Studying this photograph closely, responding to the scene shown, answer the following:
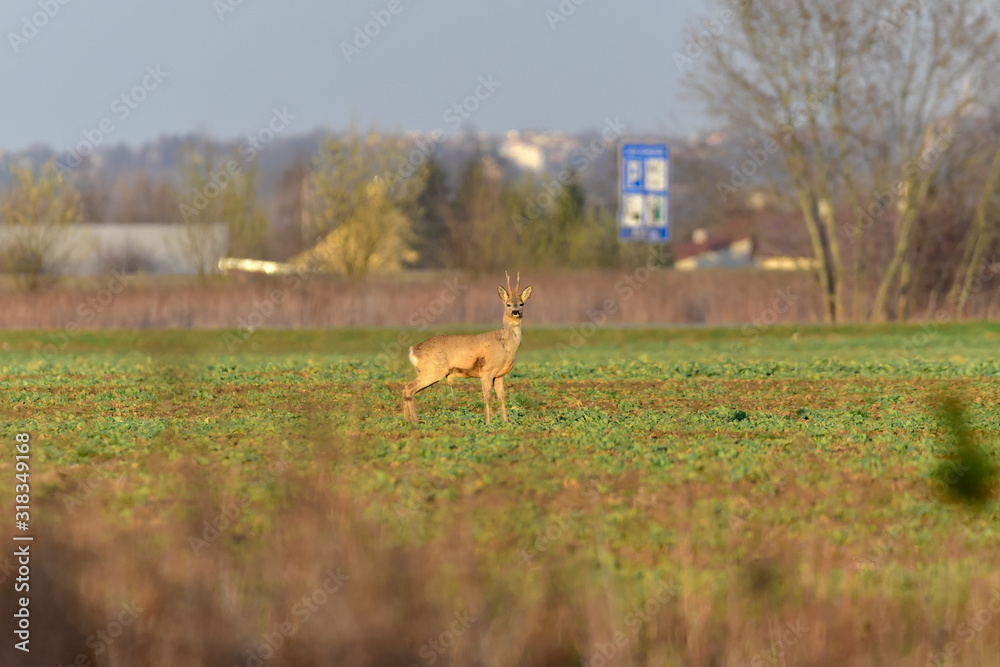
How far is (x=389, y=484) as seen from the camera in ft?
40.9

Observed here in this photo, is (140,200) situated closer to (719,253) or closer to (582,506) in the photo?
(719,253)

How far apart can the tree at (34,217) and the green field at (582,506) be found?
31.4 metres

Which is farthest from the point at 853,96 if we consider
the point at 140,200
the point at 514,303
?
the point at 140,200

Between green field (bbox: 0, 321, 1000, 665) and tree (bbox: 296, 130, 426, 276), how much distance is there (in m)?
33.4

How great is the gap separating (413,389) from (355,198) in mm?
39451

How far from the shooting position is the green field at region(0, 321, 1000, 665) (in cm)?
900

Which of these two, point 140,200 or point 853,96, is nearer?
point 853,96

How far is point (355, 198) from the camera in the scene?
5506 cm

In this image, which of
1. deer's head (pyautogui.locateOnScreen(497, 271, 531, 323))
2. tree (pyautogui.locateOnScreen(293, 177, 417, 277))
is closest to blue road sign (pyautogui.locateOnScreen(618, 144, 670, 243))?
tree (pyautogui.locateOnScreen(293, 177, 417, 277))

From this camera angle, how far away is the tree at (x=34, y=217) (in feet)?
167

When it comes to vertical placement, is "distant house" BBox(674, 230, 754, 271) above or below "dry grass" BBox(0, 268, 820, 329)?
above

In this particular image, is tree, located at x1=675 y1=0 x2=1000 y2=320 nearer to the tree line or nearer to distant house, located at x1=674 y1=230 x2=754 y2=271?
the tree line

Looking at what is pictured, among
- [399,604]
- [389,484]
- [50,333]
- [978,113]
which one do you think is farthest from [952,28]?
[399,604]

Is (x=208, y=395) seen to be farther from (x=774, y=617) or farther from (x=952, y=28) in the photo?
(x=952, y=28)
